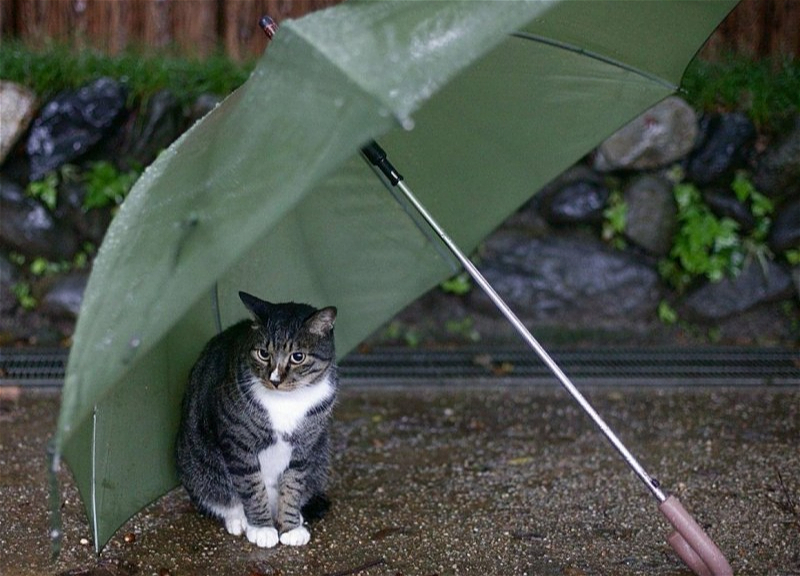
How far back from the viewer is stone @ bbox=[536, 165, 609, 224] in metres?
5.01

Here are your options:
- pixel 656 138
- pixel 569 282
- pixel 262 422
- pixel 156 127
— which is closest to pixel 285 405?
pixel 262 422

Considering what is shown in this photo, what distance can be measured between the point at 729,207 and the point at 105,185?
3.13 metres

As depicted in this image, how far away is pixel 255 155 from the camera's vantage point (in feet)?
6.84

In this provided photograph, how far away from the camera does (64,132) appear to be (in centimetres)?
500

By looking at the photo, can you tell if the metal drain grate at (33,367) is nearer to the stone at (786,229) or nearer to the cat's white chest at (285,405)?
the cat's white chest at (285,405)

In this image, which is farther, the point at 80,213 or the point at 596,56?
the point at 80,213

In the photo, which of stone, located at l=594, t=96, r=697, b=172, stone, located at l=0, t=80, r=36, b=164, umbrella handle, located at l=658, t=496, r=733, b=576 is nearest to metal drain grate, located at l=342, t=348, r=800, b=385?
stone, located at l=594, t=96, r=697, b=172

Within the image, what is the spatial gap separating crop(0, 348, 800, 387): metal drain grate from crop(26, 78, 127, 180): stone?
968 millimetres

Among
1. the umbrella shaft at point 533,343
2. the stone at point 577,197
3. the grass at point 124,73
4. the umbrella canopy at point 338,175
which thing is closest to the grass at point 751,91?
the stone at point 577,197

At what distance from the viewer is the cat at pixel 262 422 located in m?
2.95

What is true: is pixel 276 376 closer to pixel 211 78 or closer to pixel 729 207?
pixel 211 78

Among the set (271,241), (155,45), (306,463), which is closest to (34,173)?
(155,45)

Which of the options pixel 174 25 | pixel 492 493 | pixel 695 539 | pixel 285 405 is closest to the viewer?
pixel 695 539

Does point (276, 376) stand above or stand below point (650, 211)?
above
